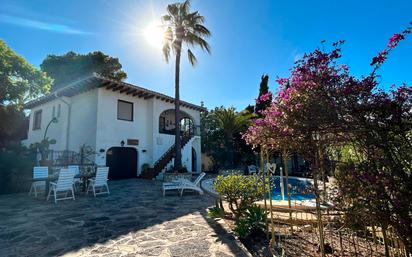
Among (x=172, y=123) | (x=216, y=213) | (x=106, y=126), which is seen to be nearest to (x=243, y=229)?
(x=216, y=213)

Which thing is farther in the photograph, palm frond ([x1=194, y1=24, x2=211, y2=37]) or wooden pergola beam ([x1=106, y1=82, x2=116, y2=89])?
palm frond ([x1=194, y1=24, x2=211, y2=37])

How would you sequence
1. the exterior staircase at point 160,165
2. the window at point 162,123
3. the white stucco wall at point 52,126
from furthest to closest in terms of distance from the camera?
the window at point 162,123, the white stucco wall at point 52,126, the exterior staircase at point 160,165

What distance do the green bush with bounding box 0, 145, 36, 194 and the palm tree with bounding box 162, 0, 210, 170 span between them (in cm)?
781

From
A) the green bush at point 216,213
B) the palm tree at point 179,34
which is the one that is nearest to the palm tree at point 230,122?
the palm tree at point 179,34

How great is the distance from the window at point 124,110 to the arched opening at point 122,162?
87.9 inches

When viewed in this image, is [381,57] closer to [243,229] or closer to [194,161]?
[243,229]

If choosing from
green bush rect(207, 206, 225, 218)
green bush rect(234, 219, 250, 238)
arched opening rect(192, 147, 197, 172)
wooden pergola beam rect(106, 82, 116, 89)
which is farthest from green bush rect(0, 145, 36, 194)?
arched opening rect(192, 147, 197, 172)

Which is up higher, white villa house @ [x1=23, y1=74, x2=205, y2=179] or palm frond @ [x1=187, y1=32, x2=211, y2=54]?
palm frond @ [x1=187, y1=32, x2=211, y2=54]

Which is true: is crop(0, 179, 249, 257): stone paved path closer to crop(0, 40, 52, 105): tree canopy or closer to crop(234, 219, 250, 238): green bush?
crop(234, 219, 250, 238): green bush

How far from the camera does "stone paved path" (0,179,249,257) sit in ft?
14.0

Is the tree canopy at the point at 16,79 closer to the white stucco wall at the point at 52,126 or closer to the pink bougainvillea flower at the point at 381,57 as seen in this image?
the white stucco wall at the point at 52,126

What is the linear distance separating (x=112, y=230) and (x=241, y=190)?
3.08 m

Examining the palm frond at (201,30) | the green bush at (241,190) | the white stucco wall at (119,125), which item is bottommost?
the green bush at (241,190)

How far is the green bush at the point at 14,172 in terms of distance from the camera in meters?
11.2
